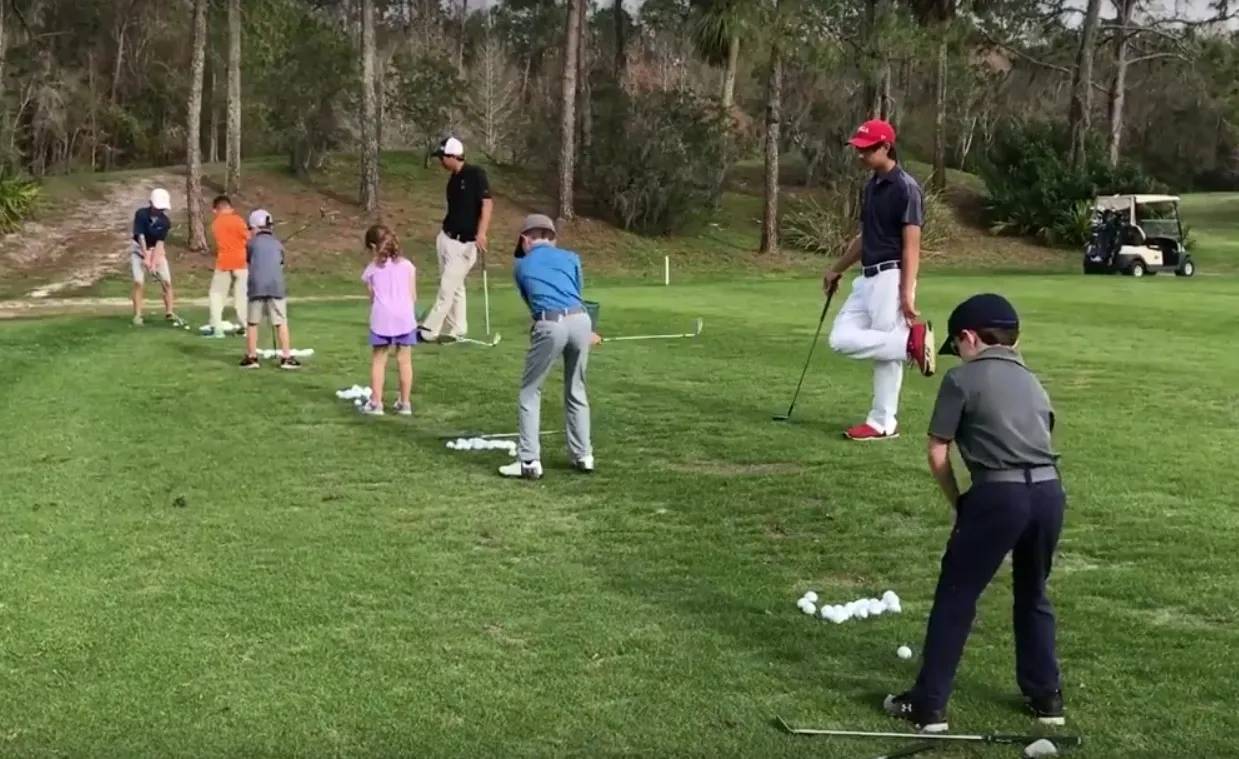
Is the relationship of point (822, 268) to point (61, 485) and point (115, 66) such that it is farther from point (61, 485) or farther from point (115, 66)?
point (115, 66)

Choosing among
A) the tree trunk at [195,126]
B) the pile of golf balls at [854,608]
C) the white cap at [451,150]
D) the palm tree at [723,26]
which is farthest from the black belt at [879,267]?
the palm tree at [723,26]

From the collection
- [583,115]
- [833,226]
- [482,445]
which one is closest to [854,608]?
[482,445]

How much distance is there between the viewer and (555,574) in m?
5.53

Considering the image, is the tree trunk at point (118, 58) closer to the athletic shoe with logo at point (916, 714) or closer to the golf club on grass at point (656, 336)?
the golf club on grass at point (656, 336)

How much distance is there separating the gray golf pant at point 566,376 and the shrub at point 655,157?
25637mm

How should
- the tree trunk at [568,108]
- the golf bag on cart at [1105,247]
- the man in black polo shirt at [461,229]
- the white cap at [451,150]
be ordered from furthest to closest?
the tree trunk at [568,108] < the golf bag on cart at [1105,247] < the man in black polo shirt at [461,229] < the white cap at [451,150]

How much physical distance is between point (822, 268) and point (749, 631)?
27364 mm

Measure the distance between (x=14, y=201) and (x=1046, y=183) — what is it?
2797cm

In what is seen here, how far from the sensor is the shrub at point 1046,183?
118 feet

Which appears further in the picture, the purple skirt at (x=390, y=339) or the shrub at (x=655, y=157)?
the shrub at (x=655, y=157)

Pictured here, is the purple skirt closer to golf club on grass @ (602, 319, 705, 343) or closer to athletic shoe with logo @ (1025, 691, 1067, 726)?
golf club on grass @ (602, 319, 705, 343)

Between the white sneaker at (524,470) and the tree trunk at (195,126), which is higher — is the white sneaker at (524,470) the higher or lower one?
the lower one

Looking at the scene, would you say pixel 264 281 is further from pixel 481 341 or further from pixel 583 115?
pixel 583 115

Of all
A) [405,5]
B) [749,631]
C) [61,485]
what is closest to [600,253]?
[61,485]
